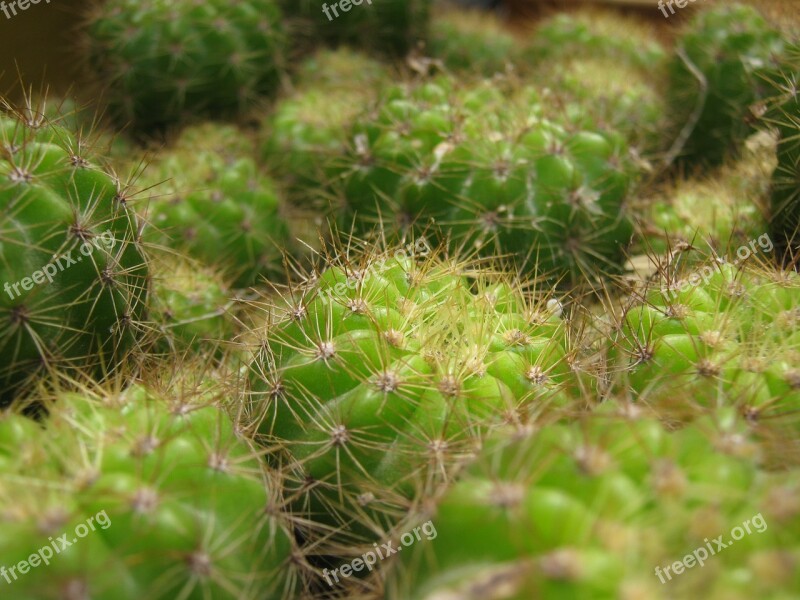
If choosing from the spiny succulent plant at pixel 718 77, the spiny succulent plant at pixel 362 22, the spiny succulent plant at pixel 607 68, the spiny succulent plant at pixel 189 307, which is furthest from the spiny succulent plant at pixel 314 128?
the spiny succulent plant at pixel 718 77

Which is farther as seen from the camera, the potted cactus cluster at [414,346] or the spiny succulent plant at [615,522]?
the potted cactus cluster at [414,346]

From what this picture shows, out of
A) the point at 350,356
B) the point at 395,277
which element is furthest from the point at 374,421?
the point at 395,277

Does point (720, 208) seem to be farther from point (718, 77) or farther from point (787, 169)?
point (718, 77)

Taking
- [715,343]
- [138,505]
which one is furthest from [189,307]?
[715,343]

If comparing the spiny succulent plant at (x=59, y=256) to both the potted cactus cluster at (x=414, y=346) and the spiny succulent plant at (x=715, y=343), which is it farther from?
the spiny succulent plant at (x=715, y=343)

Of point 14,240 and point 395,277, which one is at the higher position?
point 14,240

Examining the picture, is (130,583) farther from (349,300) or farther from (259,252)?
(259,252)
